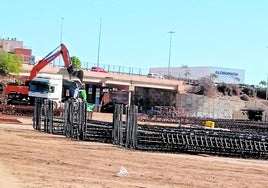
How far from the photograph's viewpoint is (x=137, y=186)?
1493 centimetres

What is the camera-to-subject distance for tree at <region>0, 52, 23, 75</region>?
9250 cm

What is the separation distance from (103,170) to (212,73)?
440ft

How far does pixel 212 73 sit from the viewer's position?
150 m

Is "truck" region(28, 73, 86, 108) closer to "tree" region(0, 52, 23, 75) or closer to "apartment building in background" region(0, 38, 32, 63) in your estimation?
"tree" region(0, 52, 23, 75)

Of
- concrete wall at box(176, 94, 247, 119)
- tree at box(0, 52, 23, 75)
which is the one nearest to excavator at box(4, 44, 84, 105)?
tree at box(0, 52, 23, 75)

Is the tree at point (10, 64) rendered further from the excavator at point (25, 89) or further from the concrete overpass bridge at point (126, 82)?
the excavator at point (25, 89)

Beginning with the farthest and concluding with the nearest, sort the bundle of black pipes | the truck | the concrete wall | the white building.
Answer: the white building < the concrete wall < the truck < the bundle of black pipes

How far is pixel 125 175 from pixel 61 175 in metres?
2.07

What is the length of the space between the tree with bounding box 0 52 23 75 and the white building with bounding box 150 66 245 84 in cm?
5985

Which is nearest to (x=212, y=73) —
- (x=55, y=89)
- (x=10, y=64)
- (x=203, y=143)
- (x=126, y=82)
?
(x=126, y=82)

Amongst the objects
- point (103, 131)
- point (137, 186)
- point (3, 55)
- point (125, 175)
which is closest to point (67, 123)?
point (103, 131)

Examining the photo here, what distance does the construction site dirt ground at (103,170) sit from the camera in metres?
15.0

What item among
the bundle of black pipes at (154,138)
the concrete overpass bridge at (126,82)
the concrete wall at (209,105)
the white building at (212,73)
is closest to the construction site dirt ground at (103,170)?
the bundle of black pipes at (154,138)

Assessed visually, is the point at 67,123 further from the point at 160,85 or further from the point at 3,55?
the point at 160,85
